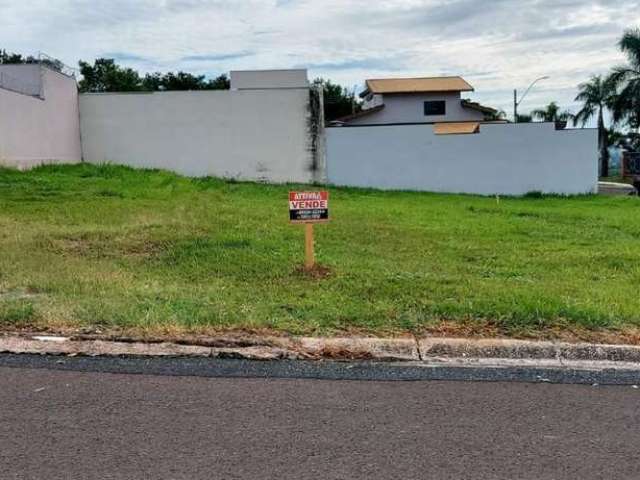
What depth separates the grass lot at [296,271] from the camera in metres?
5.42

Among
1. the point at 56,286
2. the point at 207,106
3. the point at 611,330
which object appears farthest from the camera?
the point at 207,106

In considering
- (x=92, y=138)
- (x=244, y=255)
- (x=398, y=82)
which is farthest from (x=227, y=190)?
(x=398, y=82)

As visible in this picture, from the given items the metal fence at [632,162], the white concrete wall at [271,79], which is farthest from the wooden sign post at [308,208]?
the metal fence at [632,162]

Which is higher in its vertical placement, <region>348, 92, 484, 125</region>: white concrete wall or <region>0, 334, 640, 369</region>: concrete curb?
<region>348, 92, 484, 125</region>: white concrete wall

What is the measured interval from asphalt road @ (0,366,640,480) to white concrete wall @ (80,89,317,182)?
75.9 ft

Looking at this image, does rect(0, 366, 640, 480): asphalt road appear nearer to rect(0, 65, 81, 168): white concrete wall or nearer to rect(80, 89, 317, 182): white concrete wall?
rect(0, 65, 81, 168): white concrete wall

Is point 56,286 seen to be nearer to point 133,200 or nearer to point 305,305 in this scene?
point 305,305

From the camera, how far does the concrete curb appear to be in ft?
15.5

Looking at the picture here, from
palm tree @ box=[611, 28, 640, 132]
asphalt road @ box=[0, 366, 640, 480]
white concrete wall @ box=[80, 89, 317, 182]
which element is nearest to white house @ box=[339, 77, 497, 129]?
palm tree @ box=[611, 28, 640, 132]

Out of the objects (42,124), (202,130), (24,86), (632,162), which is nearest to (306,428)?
(42,124)

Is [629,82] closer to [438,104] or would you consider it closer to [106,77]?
[438,104]

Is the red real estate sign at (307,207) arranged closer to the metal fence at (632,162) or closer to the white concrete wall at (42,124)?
the white concrete wall at (42,124)

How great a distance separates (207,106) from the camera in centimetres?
2686

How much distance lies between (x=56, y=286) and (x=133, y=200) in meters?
8.96
